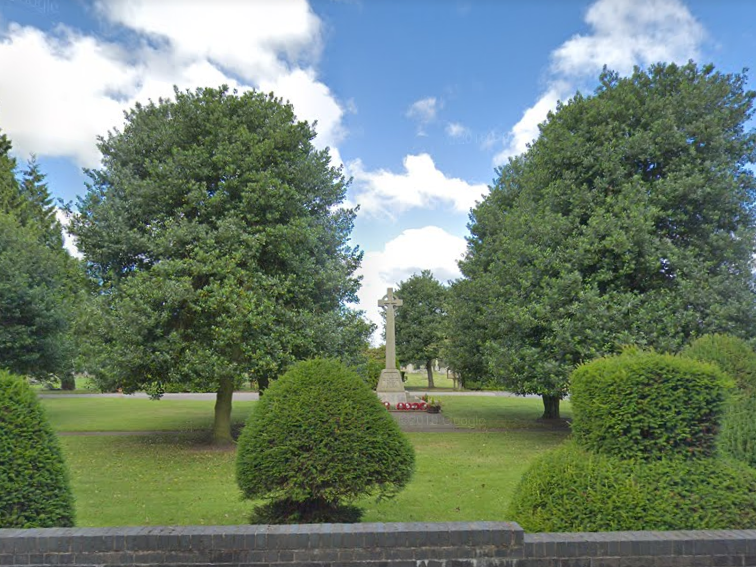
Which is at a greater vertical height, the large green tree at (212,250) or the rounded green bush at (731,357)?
the large green tree at (212,250)

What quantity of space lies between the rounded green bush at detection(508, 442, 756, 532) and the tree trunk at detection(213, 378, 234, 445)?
39.0 ft

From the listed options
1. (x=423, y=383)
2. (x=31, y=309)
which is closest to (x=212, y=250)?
(x=31, y=309)

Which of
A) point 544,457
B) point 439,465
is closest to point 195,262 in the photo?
point 439,465

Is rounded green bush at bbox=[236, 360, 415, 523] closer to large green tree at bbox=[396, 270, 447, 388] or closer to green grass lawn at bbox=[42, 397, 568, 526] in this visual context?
green grass lawn at bbox=[42, 397, 568, 526]

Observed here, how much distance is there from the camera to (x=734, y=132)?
1456 cm

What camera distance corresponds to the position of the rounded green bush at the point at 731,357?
7942mm

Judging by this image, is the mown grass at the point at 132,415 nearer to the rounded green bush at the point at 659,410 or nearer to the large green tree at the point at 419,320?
the rounded green bush at the point at 659,410

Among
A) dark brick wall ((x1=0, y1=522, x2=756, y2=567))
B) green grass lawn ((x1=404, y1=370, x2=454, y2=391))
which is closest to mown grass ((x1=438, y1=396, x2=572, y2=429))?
dark brick wall ((x1=0, y1=522, x2=756, y2=567))

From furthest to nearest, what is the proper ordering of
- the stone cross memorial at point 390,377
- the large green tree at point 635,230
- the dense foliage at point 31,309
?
1. the stone cross memorial at point 390,377
2. the dense foliage at point 31,309
3. the large green tree at point 635,230

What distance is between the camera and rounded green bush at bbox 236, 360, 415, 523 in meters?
5.36

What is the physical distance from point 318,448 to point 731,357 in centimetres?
708

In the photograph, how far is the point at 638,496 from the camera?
4867mm

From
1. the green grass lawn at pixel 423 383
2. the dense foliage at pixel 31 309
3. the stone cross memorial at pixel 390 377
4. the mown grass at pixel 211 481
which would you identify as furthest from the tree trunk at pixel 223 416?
the green grass lawn at pixel 423 383

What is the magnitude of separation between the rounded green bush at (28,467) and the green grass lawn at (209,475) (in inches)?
103
